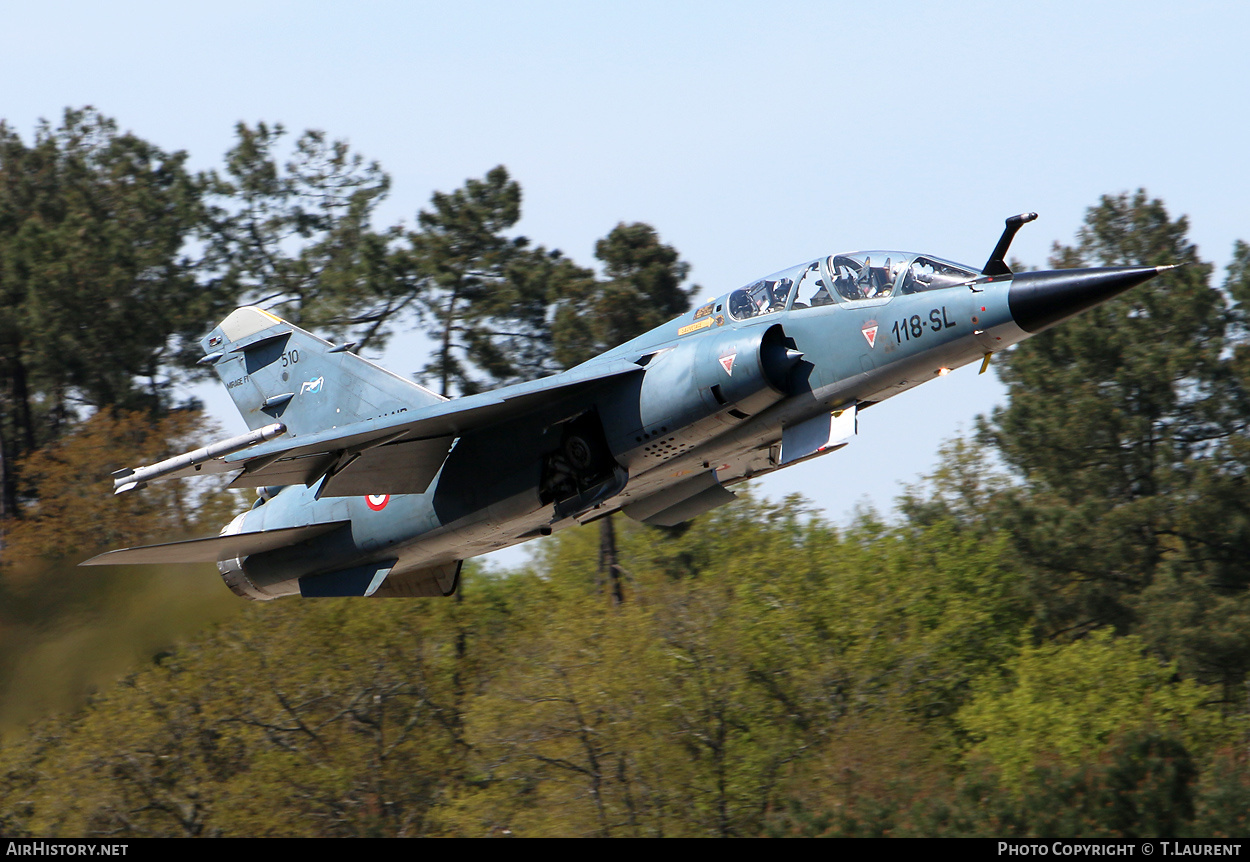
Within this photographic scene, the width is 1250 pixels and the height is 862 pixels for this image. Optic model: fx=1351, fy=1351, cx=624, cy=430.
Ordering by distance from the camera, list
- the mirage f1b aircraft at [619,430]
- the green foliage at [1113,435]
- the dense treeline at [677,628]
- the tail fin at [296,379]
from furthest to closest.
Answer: the green foliage at [1113,435]
the dense treeline at [677,628]
the tail fin at [296,379]
the mirage f1b aircraft at [619,430]

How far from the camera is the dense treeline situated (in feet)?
85.8

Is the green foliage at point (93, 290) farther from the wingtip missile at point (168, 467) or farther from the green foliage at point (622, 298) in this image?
the wingtip missile at point (168, 467)

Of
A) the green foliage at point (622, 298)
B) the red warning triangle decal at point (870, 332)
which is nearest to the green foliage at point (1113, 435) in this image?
the green foliage at point (622, 298)

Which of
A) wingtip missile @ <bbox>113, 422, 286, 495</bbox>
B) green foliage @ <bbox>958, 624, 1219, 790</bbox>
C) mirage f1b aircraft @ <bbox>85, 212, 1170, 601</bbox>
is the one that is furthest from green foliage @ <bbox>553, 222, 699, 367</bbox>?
wingtip missile @ <bbox>113, 422, 286, 495</bbox>

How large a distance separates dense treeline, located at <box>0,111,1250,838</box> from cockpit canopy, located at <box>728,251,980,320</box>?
10565 millimetres

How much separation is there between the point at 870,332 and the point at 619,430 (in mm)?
2772

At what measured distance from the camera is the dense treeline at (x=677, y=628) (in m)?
26.2

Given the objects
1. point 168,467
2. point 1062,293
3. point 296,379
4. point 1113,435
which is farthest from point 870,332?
point 1113,435

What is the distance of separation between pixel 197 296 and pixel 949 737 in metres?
26.0

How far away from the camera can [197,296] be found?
41.6 m

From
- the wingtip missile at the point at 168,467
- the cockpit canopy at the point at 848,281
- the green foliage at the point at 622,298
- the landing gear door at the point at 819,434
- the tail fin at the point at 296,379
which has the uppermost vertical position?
the green foliage at the point at 622,298

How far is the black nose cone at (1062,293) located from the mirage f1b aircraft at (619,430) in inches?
0.6

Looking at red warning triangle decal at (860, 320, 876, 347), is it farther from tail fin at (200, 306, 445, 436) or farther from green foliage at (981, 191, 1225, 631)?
green foliage at (981, 191, 1225, 631)
